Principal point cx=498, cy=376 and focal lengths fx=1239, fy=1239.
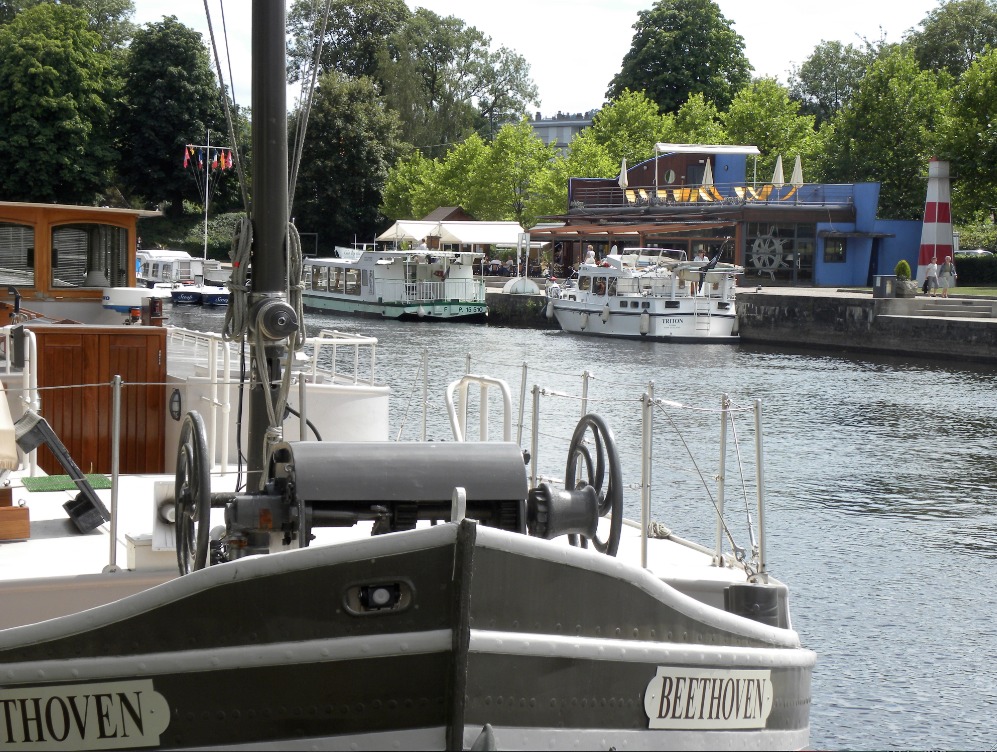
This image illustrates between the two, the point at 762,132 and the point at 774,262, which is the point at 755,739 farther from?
the point at 762,132

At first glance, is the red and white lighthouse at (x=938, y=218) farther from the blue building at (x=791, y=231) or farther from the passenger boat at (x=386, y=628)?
the passenger boat at (x=386, y=628)

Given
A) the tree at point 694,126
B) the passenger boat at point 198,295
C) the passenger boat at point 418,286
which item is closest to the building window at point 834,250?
the tree at point 694,126

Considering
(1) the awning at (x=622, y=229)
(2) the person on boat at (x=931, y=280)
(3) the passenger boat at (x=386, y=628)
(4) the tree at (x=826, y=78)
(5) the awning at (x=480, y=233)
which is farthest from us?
(4) the tree at (x=826, y=78)

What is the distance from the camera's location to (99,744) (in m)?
4.36

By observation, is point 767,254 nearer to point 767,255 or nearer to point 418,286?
point 767,255

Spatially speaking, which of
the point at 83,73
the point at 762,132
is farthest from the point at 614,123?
the point at 83,73

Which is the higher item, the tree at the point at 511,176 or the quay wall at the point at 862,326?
the tree at the point at 511,176

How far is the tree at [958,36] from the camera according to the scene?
2813 inches

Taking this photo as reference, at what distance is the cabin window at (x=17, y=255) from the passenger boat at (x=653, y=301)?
29.4 m

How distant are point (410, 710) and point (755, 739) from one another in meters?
1.68

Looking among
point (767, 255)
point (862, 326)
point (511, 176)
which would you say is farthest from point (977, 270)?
point (511, 176)

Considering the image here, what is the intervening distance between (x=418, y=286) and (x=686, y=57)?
32478 mm

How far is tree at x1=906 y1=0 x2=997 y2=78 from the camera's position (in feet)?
234

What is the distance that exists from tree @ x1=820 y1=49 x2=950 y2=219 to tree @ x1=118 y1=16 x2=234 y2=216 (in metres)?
32.5
